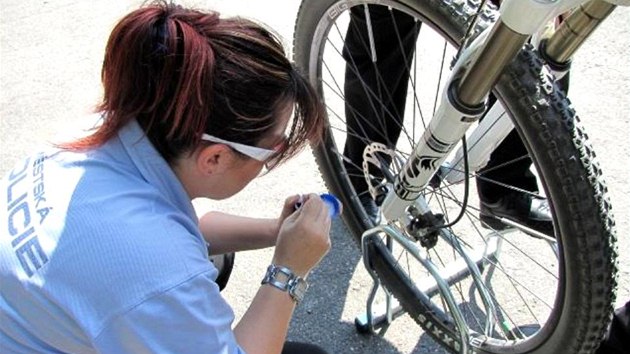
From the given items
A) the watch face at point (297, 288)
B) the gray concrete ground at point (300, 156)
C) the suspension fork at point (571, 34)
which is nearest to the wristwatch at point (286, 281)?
the watch face at point (297, 288)

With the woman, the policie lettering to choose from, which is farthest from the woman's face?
the policie lettering

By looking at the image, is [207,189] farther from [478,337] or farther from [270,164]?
[478,337]

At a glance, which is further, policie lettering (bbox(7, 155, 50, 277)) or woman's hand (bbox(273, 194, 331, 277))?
woman's hand (bbox(273, 194, 331, 277))

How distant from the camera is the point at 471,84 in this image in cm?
92

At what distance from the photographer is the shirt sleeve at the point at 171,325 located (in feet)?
2.60

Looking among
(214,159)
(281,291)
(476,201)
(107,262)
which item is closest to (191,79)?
(214,159)

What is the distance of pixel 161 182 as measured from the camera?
2.94ft

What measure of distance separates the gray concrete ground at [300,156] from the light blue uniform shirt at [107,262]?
17cm

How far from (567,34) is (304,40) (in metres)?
0.57

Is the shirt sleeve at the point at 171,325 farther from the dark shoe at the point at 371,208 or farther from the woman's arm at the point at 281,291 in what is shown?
the dark shoe at the point at 371,208

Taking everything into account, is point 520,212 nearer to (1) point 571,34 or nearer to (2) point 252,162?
(1) point 571,34

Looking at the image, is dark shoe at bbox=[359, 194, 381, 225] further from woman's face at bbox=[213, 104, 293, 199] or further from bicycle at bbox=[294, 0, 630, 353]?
woman's face at bbox=[213, 104, 293, 199]

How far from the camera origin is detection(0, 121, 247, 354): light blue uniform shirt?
2.63 feet

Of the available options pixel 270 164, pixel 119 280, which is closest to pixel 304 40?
pixel 270 164
